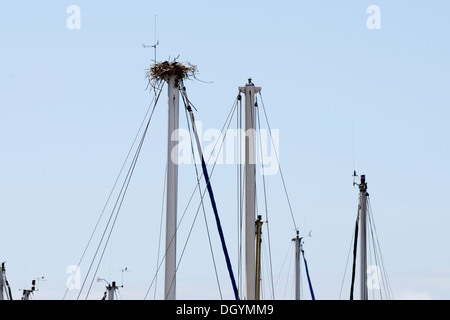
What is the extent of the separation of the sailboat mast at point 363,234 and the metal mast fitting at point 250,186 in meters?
16.4

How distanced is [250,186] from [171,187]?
444 centimetres

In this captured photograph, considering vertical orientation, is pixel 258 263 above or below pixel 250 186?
below

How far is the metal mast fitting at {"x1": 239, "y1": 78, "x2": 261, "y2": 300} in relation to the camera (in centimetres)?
3152

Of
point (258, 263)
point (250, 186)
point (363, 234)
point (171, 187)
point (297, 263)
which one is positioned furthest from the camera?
point (297, 263)

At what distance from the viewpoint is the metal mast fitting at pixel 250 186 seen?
3152 centimetres

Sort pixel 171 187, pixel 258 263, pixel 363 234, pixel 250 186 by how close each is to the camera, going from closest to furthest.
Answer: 1. pixel 250 186
2. pixel 171 187
3. pixel 258 263
4. pixel 363 234

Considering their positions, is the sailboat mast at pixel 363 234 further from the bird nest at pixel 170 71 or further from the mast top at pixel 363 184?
the bird nest at pixel 170 71

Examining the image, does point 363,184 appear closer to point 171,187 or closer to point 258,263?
point 258,263

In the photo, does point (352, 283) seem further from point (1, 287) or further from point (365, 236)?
point (1, 287)

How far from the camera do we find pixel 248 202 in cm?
3288

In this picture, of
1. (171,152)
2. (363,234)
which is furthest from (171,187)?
(363,234)

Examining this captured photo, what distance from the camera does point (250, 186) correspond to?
33281 mm

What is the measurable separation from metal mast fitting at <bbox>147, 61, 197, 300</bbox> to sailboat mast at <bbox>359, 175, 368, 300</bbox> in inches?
587
